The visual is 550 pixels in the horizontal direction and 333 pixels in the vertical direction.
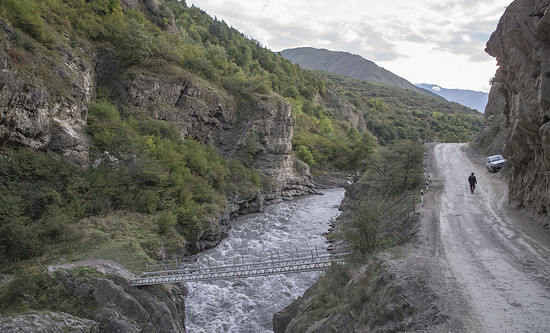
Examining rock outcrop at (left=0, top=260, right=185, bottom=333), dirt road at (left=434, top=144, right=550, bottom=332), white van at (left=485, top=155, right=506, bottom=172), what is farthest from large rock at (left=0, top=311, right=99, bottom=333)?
white van at (left=485, top=155, right=506, bottom=172)

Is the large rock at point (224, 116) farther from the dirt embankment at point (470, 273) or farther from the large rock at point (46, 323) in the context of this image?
the dirt embankment at point (470, 273)

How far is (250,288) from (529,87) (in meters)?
16.7

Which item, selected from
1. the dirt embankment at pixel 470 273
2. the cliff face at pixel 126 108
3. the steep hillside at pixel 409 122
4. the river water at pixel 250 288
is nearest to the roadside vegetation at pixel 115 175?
the cliff face at pixel 126 108

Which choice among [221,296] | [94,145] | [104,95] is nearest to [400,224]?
[221,296]

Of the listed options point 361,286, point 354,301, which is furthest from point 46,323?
point 361,286

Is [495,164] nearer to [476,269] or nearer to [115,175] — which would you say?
[476,269]

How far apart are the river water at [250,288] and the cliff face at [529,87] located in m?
12.0

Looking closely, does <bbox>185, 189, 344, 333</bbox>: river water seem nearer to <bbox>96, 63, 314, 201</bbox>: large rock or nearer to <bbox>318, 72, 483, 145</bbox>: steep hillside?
<bbox>96, 63, 314, 201</bbox>: large rock

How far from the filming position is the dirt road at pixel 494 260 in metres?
6.97

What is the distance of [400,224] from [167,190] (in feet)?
57.4

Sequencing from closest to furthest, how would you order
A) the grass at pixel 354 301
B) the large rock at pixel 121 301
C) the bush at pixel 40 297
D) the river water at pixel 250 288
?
the grass at pixel 354 301 < the bush at pixel 40 297 < the large rock at pixel 121 301 < the river water at pixel 250 288

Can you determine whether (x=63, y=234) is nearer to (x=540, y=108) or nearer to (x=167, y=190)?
(x=167, y=190)

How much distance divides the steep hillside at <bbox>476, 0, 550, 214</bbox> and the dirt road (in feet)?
4.72

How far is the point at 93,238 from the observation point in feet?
53.6
